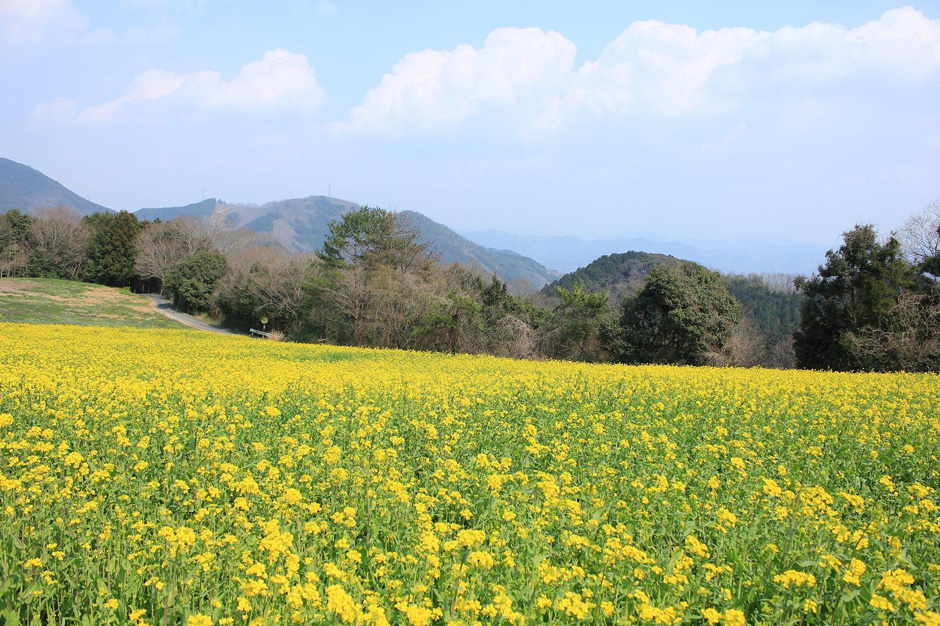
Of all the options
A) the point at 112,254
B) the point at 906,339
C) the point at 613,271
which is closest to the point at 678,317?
the point at 906,339

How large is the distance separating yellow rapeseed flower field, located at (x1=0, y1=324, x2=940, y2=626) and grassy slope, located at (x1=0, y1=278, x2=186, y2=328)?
4234cm

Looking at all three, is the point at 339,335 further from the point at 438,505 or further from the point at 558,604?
the point at 558,604

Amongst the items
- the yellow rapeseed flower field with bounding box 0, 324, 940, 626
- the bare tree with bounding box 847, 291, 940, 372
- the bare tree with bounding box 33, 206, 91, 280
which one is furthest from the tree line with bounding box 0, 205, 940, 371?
the bare tree with bounding box 33, 206, 91, 280

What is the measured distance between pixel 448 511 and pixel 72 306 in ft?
190

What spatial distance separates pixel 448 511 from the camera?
5.28 m

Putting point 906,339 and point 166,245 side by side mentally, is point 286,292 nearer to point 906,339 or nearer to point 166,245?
point 166,245

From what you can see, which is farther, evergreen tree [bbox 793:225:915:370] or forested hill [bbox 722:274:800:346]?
forested hill [bbox 722:274:800:346]

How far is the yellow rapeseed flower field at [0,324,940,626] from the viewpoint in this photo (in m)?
3.44

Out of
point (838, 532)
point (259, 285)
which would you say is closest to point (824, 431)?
point (838, 532)

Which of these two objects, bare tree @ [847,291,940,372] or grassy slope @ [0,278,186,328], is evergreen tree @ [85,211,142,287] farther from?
bare tree @ [847,291,940,372]

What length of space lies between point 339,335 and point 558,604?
35.9 metres

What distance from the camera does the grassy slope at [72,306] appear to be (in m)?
43.5

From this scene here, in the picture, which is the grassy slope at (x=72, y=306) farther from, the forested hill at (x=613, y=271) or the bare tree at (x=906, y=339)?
the bare tree at (x=906, y=339)

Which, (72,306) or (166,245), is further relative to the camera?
(166,245)
